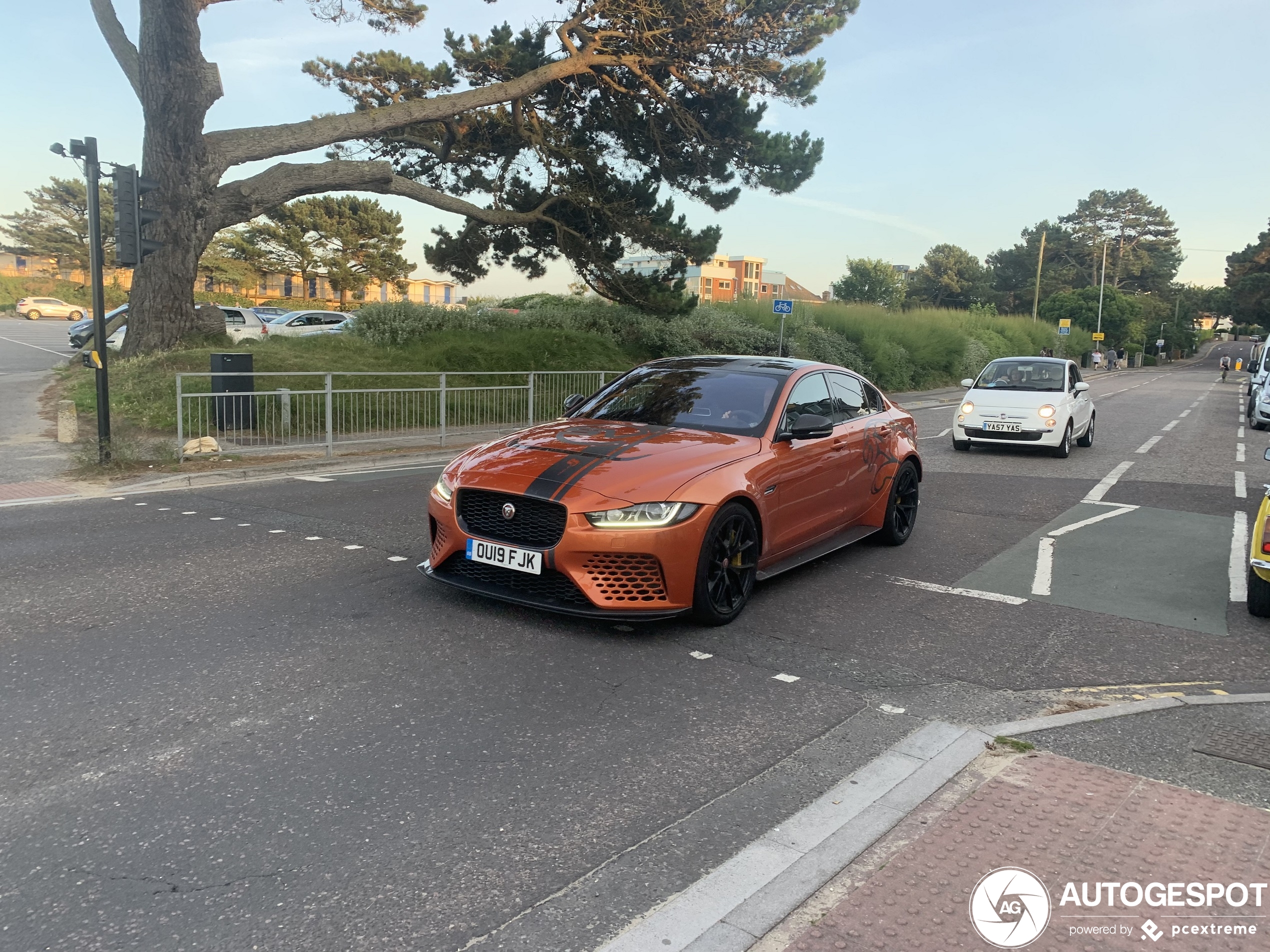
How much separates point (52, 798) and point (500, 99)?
60.8 ft

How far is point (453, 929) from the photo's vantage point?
2578mm

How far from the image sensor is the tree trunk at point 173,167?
1727 centimetres

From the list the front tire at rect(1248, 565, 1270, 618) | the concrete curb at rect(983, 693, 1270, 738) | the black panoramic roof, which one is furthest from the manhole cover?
the black panoramic roof

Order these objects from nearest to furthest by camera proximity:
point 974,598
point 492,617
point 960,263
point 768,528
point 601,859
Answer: point 601,859 → point 492,617 → point 768,528 → point 974,598 → point 960,263

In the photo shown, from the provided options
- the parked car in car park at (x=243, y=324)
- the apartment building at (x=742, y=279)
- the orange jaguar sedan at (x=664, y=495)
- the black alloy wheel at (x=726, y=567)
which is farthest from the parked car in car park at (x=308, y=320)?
the apartment building at (x=742, y=279)

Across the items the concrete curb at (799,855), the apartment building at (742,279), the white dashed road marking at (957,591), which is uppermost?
the apartment building at (742,279)

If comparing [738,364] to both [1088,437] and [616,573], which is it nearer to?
[616,573]

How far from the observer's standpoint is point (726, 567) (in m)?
5.50

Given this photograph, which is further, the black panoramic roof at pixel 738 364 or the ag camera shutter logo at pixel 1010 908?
the black panoramic roof at pixel 738 364

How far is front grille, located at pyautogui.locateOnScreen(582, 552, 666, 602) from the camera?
5012 mm

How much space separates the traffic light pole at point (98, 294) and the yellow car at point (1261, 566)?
11.2 metres

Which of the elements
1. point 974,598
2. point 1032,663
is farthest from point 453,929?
point 974,598

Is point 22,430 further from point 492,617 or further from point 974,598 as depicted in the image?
point 974,598

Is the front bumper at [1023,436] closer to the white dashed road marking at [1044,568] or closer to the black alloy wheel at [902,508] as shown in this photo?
the white dashed road marking at [1044,568]
